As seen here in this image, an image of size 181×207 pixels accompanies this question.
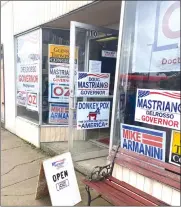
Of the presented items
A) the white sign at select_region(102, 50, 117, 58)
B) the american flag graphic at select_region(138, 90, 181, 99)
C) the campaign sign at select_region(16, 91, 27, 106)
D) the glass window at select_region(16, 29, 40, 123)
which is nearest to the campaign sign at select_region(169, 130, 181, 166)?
the american flag graphic at select_region(138, 90, 181, 99)

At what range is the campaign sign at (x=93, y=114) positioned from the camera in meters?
4.30

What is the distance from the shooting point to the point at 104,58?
4.80 meters

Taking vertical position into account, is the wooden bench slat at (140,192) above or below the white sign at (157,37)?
below

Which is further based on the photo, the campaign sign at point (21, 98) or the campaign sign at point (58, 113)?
the campaign sign at point (21, 98)

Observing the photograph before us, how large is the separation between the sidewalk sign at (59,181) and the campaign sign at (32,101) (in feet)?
8.57

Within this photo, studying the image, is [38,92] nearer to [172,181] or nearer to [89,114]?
[89,114]

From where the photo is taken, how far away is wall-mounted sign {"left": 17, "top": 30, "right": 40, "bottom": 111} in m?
5.66

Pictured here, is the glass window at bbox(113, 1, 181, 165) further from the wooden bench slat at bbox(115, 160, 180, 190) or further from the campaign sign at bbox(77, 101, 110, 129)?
the campaign sign at bbox(77, 101, 110, 129)

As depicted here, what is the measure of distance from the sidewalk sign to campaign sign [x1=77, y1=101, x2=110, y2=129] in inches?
40.9

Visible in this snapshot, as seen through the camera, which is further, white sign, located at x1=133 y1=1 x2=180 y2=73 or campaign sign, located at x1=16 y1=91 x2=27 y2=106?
campaign sign, located at x1=16 y1=91 x2=27 y2=106

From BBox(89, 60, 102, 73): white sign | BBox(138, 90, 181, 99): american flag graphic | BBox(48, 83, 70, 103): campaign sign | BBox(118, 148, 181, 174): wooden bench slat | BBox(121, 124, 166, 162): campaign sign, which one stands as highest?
BBox(89, 60, 102, 73): white sign

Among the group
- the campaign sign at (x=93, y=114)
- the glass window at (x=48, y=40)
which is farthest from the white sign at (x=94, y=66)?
the glass window at (x=48, y=40)

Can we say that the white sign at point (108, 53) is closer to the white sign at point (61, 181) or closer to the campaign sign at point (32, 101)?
the campaign sign at point (32, 101)

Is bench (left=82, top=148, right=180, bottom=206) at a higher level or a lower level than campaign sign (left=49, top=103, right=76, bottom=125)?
lower
